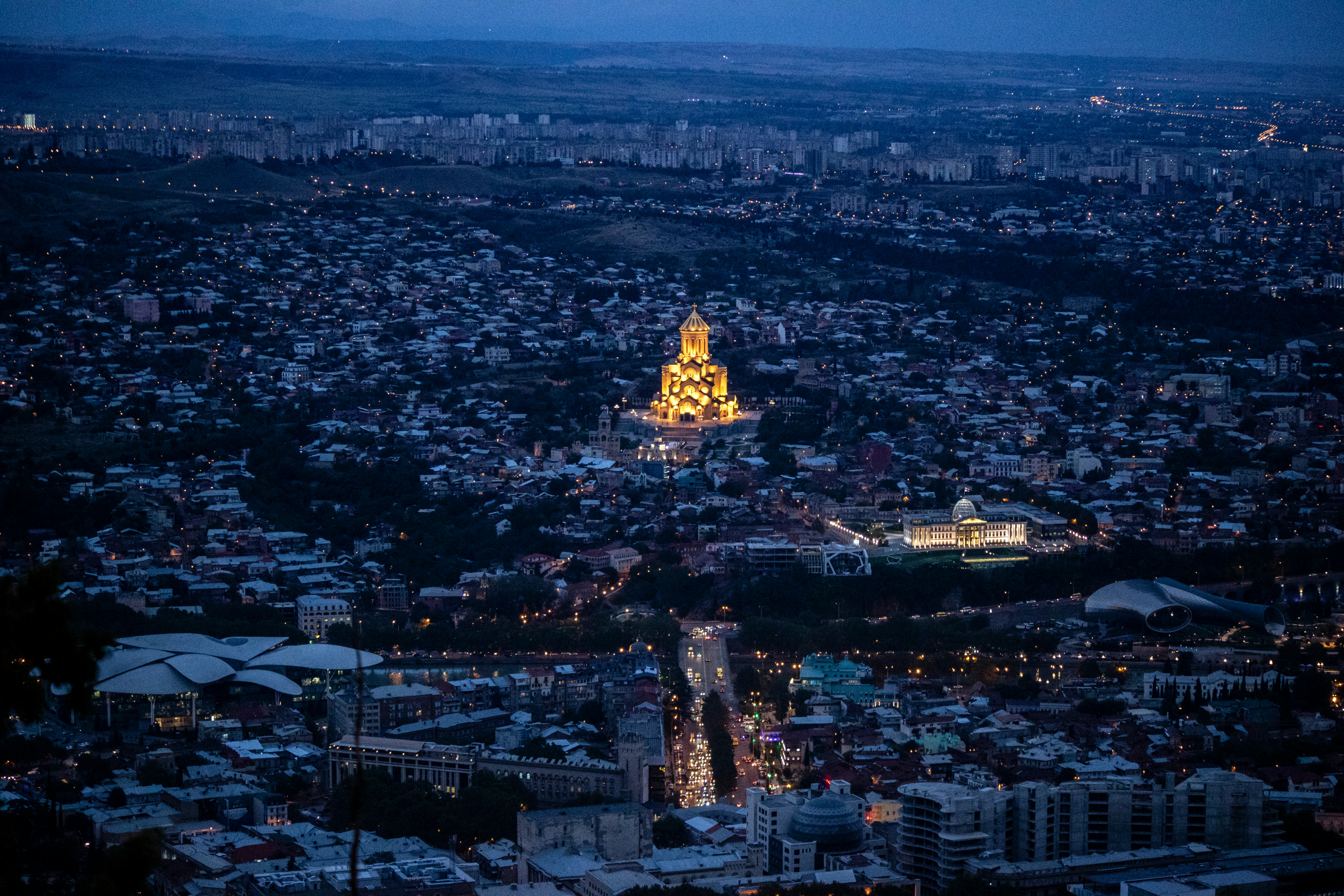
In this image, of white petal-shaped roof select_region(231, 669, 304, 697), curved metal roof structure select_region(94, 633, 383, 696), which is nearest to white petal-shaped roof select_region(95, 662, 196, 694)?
curved metal roof structure select_region(94, 633, 383, 696)

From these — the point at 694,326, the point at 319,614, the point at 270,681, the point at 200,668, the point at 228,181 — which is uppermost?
the point at 694,326

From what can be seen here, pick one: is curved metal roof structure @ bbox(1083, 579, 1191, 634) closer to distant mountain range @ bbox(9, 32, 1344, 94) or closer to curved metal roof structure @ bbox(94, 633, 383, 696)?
curved metal roof structure @ bbox(94, 633, 383, 696)

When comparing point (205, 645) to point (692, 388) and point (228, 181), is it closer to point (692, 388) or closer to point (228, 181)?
point (692, 388)

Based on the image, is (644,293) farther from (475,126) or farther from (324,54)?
(324,54)

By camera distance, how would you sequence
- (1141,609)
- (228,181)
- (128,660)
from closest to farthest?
1. (128,660)
2. (1141,609)
3. (228,181)

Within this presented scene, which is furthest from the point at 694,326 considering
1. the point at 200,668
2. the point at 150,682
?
the point at 150,682

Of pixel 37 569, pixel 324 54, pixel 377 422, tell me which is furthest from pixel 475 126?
pixel 37 569
